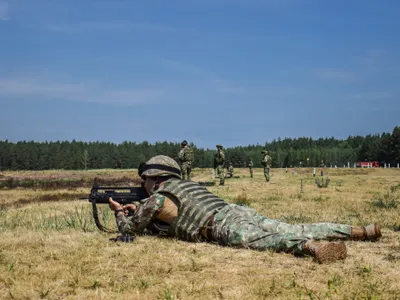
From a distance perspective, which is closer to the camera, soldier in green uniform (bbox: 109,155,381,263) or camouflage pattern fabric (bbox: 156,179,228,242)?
soldier in green uniform (bbox: 109,155,381,263)

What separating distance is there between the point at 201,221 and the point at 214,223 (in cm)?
21

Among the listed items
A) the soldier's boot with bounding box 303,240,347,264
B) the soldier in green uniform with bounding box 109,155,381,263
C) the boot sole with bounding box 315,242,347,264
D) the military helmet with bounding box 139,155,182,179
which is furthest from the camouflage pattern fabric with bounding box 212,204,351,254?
the military helmet with bounding box 139,155,182,179

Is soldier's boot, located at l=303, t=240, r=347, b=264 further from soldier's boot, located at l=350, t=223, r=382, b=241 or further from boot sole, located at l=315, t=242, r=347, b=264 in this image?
soldier's boot, located at l=350, t=223, r=382, b=241

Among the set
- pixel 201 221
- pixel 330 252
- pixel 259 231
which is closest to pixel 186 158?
pixel 201 221

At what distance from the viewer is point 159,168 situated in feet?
25.1

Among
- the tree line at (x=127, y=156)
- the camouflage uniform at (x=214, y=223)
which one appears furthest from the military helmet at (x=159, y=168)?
the tree line at (x=127, y=156)

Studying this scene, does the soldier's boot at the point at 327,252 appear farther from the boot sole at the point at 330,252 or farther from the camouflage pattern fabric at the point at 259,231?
the camouflage pattern fabric at the point at 259,231

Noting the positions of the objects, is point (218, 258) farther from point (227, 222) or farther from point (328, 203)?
point (328, 203)

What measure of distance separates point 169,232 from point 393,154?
4328 inches

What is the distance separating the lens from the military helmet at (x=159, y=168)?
7.59m

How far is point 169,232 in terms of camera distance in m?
7.54

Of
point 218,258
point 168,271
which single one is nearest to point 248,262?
point 218,258

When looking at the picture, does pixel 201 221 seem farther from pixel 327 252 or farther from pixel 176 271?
pixel 327 252

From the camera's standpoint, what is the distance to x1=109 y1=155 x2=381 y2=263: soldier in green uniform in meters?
6.74
